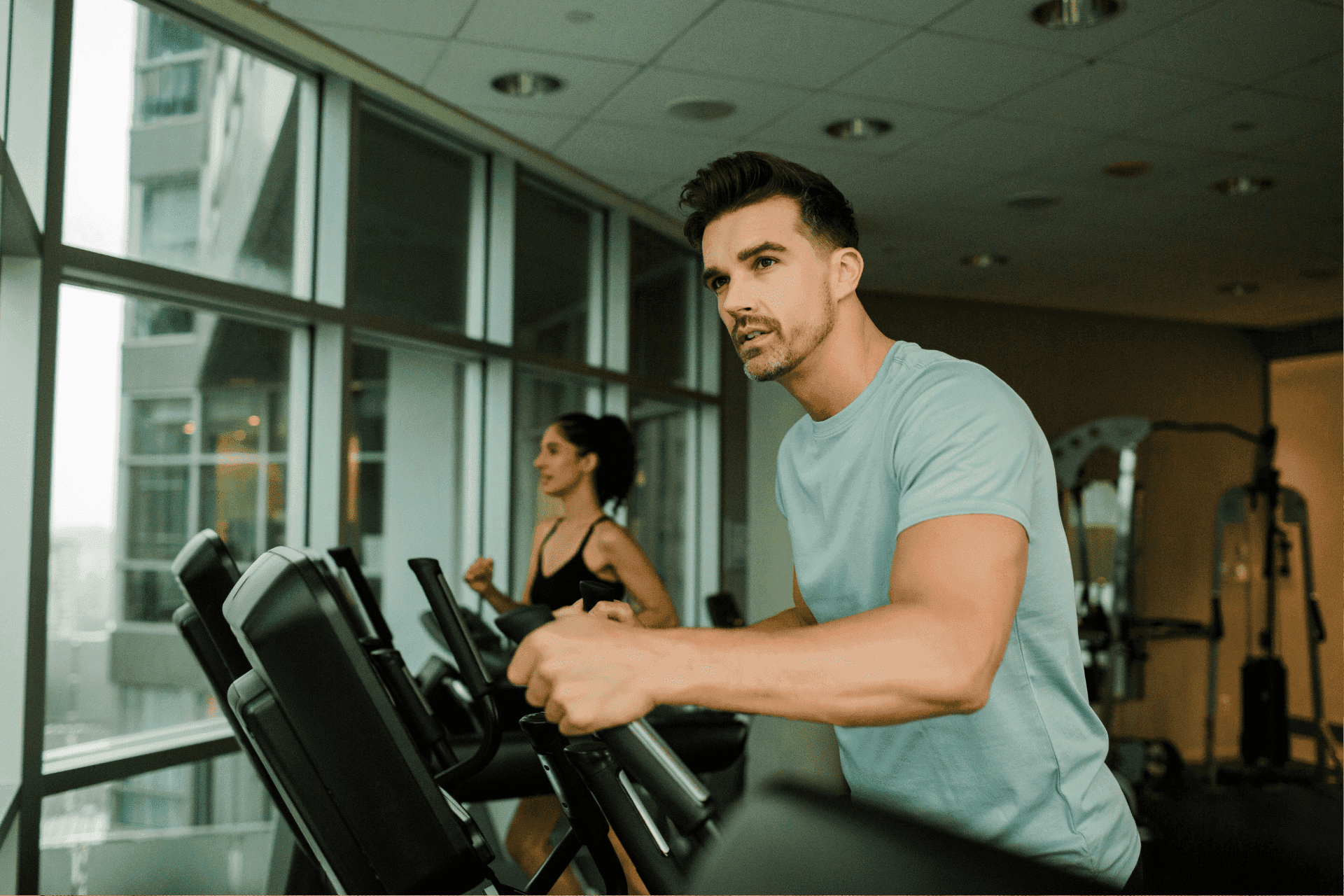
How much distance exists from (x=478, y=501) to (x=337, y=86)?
6.30 feet

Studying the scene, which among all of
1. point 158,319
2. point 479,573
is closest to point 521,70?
point 158,319

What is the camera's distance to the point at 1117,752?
525 centimetres

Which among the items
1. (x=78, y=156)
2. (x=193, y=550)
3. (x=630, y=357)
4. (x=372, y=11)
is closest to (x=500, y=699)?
(x=193, y=550)

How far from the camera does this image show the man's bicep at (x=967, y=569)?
83 cm

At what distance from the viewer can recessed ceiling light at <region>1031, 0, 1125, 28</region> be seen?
3031 mm

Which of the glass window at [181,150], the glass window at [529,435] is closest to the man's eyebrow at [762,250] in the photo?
the glass window at [181,150]

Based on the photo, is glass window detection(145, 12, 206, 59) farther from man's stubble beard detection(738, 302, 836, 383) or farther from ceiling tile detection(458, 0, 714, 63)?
man's stubble beard detection(738, 302, 836, 383)

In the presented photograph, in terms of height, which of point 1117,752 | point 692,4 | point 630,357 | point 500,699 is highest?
point 692,4

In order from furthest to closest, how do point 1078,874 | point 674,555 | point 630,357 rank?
point 674,555
point 630,357
point 1078,874

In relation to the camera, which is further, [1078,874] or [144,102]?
[144,102]

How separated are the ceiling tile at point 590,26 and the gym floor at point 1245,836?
3384 millimetres

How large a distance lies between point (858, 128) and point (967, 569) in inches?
139

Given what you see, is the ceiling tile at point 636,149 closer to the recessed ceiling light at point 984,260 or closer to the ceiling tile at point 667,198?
the ceiling tile at point 667,198

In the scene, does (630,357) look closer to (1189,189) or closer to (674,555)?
(674,555)
